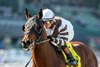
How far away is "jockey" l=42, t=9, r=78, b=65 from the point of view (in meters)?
7.04

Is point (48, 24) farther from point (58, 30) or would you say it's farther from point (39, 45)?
point (39, 45)

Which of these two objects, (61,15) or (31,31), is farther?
(61,15)

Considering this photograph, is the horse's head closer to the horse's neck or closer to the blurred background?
the horse's neck

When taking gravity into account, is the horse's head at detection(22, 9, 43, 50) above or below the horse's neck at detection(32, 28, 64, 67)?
above

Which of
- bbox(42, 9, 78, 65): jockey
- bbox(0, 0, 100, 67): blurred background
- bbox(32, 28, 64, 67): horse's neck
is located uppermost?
bbox(42, 9, 78, 65): jockey

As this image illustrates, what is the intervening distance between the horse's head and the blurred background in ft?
51.6

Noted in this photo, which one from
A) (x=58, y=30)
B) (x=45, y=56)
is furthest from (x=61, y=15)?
(x=45, y=56)

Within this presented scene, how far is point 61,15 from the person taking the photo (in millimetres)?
31188

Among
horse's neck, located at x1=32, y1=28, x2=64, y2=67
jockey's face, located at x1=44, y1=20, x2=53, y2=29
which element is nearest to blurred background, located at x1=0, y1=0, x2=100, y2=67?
jockey's face, located at x1=44, y1=20, x2=53, y2=29

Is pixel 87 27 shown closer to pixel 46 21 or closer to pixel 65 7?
pixel 65 7

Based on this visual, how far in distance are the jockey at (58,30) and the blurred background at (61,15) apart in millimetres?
14354

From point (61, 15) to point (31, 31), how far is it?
990 inches

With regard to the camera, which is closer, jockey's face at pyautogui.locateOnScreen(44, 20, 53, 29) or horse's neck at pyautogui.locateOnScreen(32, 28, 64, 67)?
horse's neck at pyautogui.locateOnScreen(32, 28, 64, 67)

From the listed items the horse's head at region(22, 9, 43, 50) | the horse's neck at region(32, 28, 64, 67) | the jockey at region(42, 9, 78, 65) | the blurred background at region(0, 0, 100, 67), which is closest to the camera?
the horse's head at region(22, 9, 43, 50)
